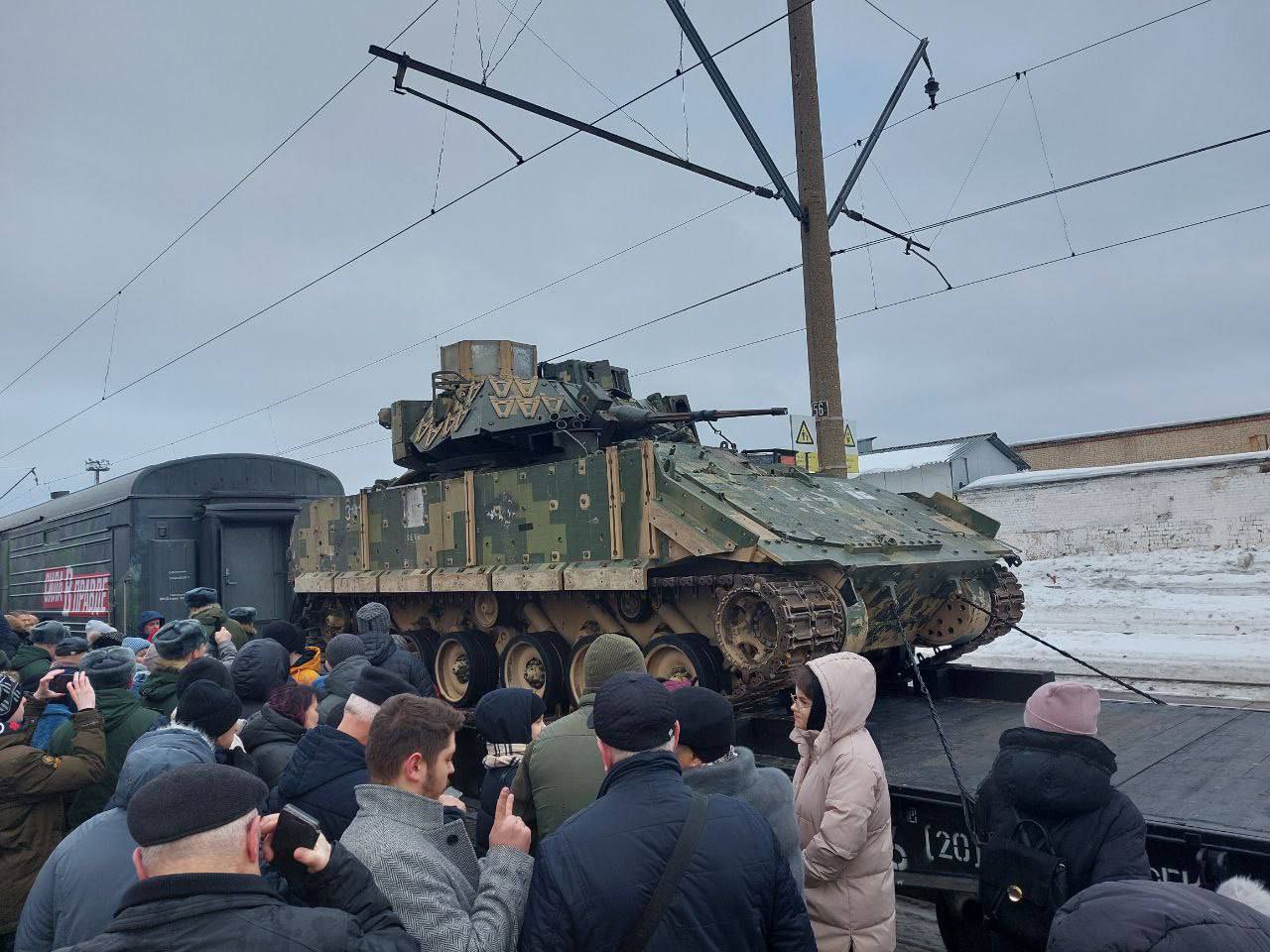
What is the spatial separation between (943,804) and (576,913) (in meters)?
3.31

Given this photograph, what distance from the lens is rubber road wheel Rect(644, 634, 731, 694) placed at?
27.7 feet

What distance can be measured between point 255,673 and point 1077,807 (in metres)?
4.02

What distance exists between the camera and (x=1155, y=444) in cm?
3656

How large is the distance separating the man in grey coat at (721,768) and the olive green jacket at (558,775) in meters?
0.41

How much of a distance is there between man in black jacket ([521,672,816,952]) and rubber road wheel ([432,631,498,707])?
27.5 feet

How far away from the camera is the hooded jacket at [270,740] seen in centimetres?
422

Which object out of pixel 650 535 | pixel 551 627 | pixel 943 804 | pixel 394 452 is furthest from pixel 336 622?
pixel 943 804

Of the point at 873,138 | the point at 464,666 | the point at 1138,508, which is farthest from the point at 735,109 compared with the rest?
the point at 1138,508

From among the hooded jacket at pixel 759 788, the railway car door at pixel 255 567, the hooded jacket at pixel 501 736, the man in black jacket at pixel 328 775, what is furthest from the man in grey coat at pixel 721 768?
the railway car door at pixel 255 567

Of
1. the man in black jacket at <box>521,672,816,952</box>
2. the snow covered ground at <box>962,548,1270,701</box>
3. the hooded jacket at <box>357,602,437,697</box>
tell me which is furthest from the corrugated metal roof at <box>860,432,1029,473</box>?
the man in black jacket at <box>521,672,816,952</box>

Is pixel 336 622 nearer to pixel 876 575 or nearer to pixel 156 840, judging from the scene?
pixel 876 575

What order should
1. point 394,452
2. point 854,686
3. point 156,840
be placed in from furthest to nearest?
point 394,452 < point 854,686 < point 156,840

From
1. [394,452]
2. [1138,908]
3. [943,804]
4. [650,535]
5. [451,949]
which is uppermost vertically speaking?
[394,452]

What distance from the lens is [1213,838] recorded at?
13.7ft
